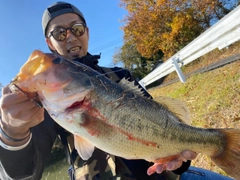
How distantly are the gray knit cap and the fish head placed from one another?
4.79ft

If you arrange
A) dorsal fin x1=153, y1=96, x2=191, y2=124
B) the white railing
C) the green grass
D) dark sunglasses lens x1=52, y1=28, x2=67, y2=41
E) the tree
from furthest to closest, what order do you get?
the tree → the white railing → the green grass → dark sunglasses lens x1=52, y1=28, x2=67, y2=41 → dorsal fin x1=153, y1=96, x2=191, y2=124

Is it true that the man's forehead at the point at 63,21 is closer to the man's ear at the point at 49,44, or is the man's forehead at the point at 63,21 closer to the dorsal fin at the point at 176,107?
the man's ear at the point at 49,44

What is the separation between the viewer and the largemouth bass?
2.01m

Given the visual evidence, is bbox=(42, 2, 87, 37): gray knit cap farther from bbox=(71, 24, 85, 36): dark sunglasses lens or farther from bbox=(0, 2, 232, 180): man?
bbox=(71, 24, 85, 36): dark sunglasses lens

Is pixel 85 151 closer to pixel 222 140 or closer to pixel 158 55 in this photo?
pixel 222 140

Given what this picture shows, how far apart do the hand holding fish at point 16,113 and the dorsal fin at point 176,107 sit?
3.64 ft

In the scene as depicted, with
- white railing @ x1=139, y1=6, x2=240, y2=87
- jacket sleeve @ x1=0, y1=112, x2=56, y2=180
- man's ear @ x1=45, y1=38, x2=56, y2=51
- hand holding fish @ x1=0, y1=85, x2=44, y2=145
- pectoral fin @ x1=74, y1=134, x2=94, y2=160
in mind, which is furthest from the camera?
white railing @ x1=139, y1=6, x2=240, y2=87

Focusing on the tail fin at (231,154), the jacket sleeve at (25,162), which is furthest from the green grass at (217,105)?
the jacket sleeve at (25,162)

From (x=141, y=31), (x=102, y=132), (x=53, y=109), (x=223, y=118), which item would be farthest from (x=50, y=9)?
(x=141, y=31)

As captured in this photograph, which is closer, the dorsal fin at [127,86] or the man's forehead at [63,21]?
the dorsal fin at [127,86]

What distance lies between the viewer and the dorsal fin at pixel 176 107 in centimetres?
245

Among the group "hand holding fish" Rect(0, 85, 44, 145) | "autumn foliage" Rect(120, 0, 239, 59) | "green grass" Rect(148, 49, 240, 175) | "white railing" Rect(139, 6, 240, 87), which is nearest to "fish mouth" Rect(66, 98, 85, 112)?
"hand holding fish" Rect(0, 85, 44, 145)

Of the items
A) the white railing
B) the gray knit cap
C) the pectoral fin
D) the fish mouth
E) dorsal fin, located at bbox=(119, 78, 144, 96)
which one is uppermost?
the white railing

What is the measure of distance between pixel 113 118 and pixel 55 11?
75.9 inches
